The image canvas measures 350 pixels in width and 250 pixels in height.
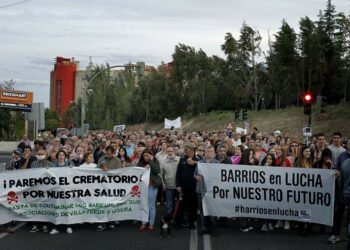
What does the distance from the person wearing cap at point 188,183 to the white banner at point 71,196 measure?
65 centimetres

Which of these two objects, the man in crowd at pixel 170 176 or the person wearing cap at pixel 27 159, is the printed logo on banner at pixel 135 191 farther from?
the person wearing cap at pixel 27 159

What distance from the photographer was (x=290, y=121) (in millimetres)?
44188

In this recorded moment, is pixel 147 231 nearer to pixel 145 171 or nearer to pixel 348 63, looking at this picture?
pixel 145 171

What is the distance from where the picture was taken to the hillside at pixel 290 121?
37906 mm

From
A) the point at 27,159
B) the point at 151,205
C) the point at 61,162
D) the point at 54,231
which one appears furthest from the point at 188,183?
the point at 27,159

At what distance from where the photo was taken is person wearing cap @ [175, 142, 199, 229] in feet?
34.1

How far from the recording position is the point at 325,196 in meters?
9.75

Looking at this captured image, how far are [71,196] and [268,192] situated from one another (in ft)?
11.9

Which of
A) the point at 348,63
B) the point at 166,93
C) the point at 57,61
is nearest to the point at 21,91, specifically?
the point at 166,93

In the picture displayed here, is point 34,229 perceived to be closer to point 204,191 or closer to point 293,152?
point 204,191

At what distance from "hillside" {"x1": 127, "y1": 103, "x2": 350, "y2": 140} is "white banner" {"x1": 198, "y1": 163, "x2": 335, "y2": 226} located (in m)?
24.7

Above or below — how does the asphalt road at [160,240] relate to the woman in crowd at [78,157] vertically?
below

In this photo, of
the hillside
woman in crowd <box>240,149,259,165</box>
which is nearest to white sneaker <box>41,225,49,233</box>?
woman in crowd <box>240,149,259,165</box>

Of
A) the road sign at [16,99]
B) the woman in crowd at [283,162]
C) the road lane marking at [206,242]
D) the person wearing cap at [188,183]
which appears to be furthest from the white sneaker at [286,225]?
the road sign at [16,99]
